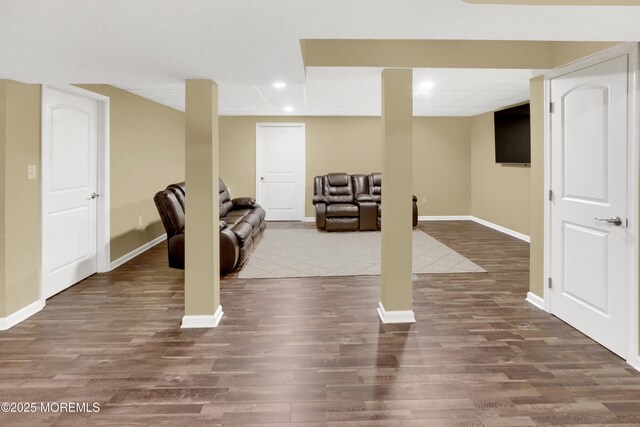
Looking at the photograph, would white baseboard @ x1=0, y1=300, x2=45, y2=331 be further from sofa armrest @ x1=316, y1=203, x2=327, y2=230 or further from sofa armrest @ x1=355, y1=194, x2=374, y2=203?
sofa armrest @ x1=355, y1=194, x2=374, y2=203

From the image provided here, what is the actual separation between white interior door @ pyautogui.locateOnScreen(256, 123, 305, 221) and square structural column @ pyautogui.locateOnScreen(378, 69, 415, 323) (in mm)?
5628

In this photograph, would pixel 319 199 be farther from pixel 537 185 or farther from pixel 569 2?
pixel 569 2

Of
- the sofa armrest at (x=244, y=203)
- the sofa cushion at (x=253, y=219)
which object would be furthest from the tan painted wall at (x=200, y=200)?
the sofa armrest at (x=244, y=203)

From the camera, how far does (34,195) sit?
3299mm

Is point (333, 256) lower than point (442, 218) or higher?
lower

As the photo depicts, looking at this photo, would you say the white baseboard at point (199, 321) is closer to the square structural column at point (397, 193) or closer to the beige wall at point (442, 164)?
the square structural column at point (397, 193)

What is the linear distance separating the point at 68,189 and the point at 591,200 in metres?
4.56

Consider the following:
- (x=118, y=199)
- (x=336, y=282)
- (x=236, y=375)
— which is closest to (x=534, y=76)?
(x=336, y=282)

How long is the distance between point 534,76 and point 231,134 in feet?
20.7

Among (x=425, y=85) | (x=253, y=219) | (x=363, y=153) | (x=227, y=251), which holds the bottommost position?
(x=227, y=251)

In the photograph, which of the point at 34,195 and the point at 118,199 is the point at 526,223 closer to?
the point at 118,199

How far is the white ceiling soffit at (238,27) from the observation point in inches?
65.2

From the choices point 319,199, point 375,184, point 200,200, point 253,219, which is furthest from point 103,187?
point 375,184

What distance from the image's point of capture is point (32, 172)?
128 inches
